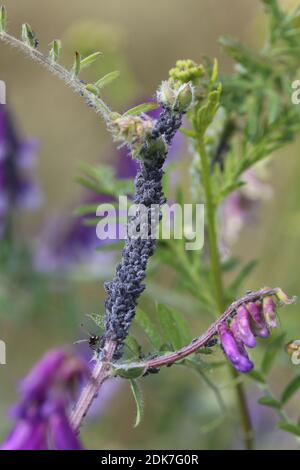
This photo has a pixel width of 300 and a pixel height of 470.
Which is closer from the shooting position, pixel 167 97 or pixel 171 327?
pixel 167 97

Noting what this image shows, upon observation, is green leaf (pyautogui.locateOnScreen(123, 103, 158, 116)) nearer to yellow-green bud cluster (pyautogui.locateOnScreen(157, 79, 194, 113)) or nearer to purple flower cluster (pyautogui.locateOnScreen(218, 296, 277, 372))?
yellow-green bud cluster (pyautogui.locateOnScreen(157, 79, 194, 113))

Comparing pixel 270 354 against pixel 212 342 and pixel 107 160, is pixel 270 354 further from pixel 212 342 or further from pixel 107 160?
pixel 107 160

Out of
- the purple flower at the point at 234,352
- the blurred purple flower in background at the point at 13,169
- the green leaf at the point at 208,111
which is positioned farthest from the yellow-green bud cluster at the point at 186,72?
the blurred purple flower in background at the point at 13,169

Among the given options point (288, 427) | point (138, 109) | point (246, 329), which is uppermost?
point (138, 109)

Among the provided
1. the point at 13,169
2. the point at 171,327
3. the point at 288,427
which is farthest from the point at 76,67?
the point at 13,169

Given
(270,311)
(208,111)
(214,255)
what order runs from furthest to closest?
1. (214,255)
2. (208,111)
3. (270,311)

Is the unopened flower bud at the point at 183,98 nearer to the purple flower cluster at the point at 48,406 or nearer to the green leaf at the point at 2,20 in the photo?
the green leaf at the point at 2,20
